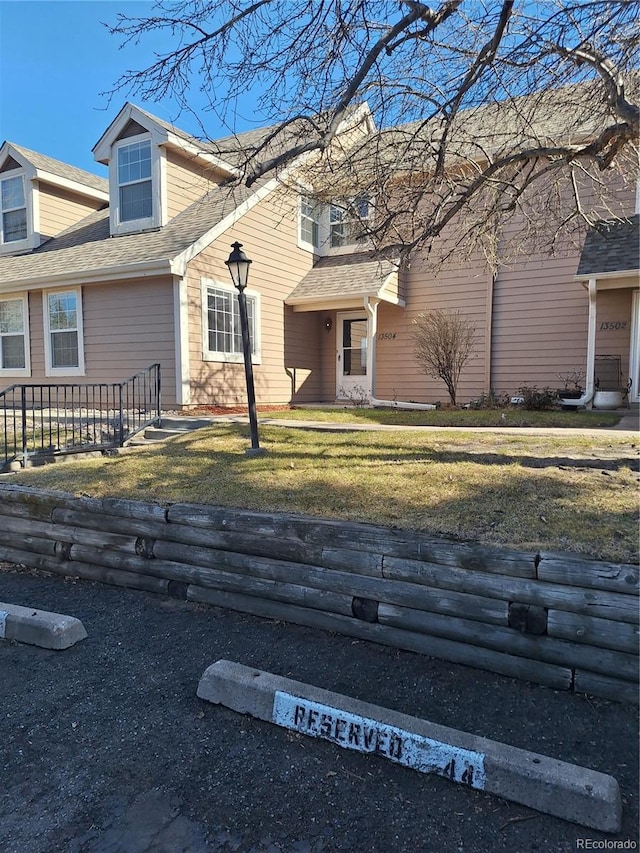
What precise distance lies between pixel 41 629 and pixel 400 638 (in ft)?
6.82

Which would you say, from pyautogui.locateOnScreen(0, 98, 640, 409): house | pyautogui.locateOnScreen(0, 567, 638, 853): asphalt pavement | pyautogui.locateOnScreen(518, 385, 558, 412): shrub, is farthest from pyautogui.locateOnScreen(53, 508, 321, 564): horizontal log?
pyautogui.locateOnScreen(518, 385, 558, 412): shrub

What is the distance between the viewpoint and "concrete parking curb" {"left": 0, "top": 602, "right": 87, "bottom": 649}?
309cm

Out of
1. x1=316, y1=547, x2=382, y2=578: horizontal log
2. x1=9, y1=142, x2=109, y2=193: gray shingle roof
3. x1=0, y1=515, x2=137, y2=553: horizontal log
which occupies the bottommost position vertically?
x1=0, y1=515, x2=137, y2=553: horizontal log

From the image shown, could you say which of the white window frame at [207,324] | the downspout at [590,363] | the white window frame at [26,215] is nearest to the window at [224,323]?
the white window frame at [207,324]

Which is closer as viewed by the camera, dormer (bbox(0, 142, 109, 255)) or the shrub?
the shrub

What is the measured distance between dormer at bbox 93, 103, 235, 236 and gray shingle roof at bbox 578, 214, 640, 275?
718cm

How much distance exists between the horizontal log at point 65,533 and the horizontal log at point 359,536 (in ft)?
1.66

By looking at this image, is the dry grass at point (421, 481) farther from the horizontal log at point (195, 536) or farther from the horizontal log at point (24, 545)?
the horizontal log at point (24, 545)

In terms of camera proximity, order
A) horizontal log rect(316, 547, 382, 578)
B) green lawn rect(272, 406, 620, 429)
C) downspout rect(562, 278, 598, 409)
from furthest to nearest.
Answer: downspout rect(562, 278, 598, 409) < green lawn rect(272, 406, 620, 429) < horizontal log rect(316, 547, 382, 578)

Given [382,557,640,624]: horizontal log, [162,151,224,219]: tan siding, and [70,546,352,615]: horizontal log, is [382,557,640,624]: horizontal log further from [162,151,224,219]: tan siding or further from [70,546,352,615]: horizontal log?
[162,151,224,219]: tan siding

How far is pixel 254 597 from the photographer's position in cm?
339

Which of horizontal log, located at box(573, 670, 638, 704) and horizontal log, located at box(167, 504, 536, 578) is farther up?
horizontal log, located at box(167, 504, 536, 578)

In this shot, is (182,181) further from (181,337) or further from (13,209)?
(13,209)

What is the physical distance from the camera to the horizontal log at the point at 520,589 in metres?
2.42
